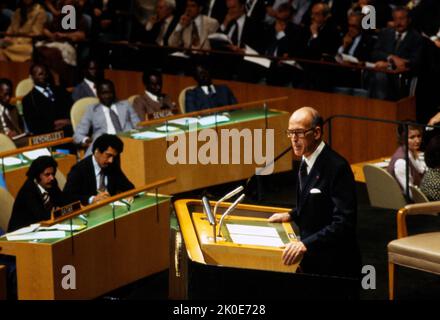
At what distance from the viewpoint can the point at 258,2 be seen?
11672 millimetres

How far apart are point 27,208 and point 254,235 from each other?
2.65 m

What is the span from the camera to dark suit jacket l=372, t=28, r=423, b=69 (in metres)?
10.1

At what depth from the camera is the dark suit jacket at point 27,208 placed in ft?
23.8

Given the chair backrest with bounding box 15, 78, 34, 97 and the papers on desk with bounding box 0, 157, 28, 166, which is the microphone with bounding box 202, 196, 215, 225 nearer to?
the papers on desk with bounding box 0, 157, 28, 166

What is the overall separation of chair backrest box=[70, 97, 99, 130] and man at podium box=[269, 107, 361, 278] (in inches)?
197

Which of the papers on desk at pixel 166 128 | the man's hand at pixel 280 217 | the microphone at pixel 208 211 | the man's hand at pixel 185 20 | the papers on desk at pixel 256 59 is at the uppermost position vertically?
the man's hand at pixel 185 20

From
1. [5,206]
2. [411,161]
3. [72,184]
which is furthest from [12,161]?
[411,161]

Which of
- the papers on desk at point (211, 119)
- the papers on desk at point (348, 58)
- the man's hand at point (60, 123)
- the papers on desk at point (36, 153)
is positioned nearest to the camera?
the papers on desk at point (36, 153)

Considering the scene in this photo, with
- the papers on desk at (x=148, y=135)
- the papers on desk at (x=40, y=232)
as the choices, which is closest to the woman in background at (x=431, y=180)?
the papers on desk at (x=148, y=135)

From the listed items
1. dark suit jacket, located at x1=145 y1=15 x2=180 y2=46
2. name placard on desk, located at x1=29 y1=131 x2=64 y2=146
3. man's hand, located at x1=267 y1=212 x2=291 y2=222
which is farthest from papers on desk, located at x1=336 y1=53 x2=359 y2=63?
man's hand, located at x1=267 y1=212 x2=291 y2=222

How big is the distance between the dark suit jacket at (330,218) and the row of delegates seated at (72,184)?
105 inches

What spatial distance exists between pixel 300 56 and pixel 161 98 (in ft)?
5.22

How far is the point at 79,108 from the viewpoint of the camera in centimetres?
1008

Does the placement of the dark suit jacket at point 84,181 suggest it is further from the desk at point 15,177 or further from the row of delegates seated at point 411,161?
the row of delegates seated at point 411,161
